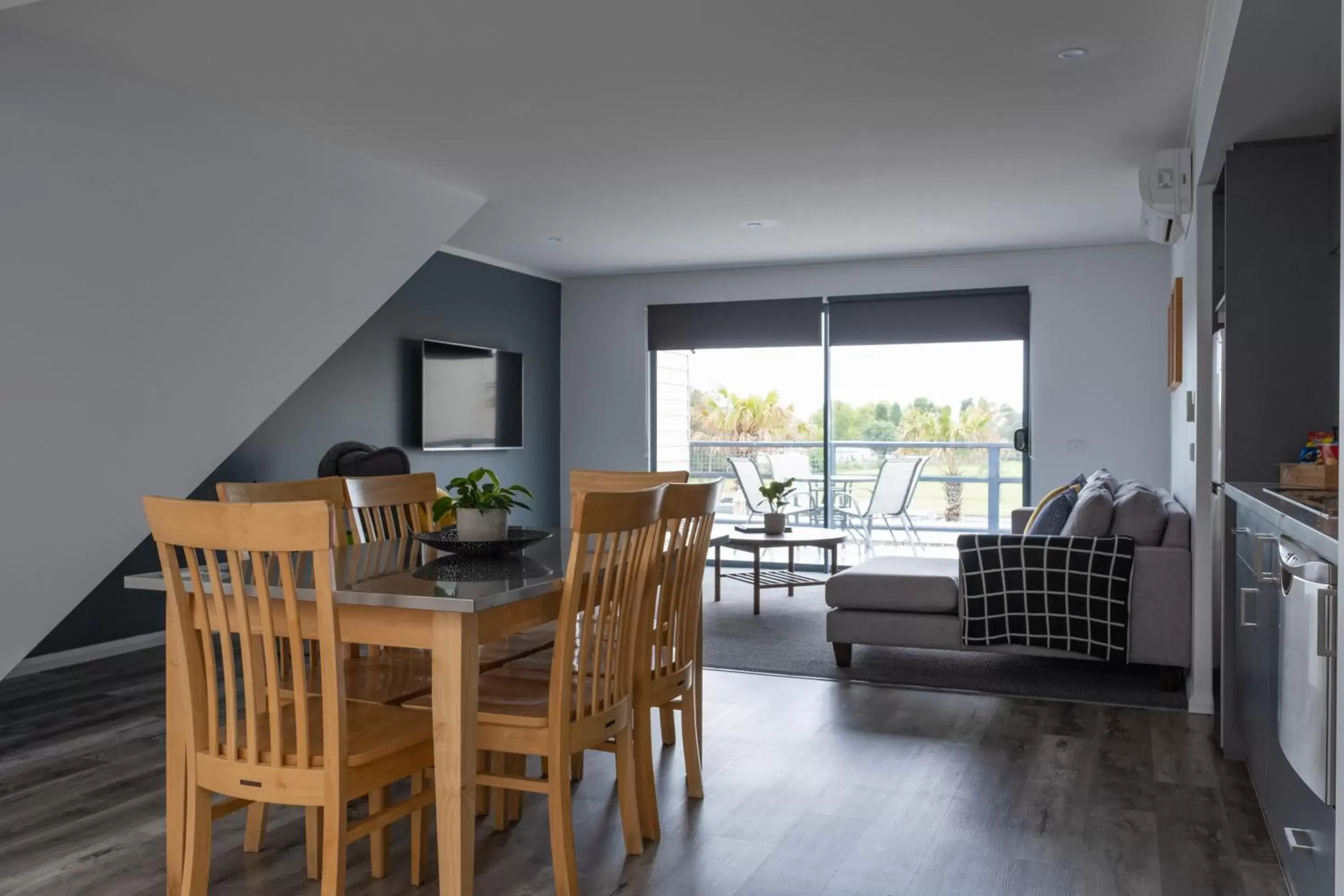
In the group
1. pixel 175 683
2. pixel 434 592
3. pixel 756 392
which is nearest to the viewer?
pixel 434 592

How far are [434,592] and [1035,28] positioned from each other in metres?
2.76

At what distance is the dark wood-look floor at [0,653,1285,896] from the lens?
2627mm

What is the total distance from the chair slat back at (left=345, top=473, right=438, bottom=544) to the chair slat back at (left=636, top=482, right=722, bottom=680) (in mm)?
850

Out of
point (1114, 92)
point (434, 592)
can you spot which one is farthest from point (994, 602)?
point (434, 592)

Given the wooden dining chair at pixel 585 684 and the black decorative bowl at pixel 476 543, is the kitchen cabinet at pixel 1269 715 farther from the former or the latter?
the black decorative bowl at pixel 476 543

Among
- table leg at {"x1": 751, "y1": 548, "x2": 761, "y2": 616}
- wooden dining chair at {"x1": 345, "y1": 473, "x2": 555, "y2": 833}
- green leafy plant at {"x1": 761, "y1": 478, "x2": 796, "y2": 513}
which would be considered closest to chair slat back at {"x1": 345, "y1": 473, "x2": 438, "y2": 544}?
wooden dining chair at {"x1": 345, "y1": 473, "x2": 555, "y2": 833}

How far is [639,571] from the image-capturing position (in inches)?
106

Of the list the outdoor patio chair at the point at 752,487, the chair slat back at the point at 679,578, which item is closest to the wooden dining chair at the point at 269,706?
the chair slat back at the point at 679,578

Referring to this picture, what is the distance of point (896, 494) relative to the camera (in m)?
8.21

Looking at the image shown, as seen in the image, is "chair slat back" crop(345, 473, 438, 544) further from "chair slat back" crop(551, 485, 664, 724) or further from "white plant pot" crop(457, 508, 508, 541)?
"chair slat back" crop(551, 485, 664, 724)

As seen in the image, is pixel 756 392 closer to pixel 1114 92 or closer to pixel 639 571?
pixel 1114 92

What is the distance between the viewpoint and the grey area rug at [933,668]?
14.8ft

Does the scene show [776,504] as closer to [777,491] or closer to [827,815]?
[777,491]

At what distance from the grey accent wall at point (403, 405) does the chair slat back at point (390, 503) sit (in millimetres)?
2147
